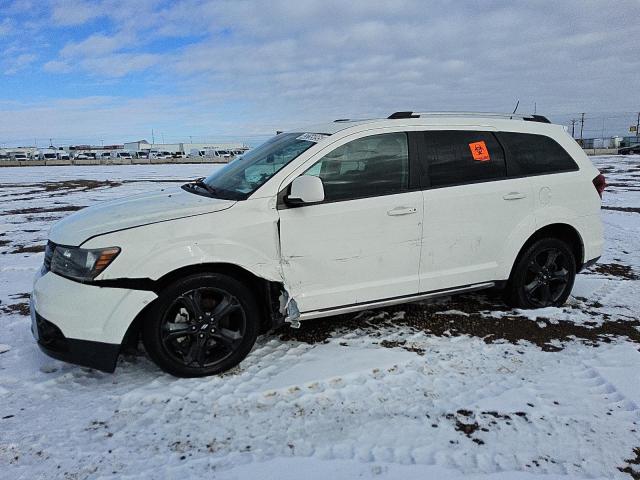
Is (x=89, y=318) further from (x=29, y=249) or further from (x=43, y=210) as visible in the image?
(x=43, y=210)

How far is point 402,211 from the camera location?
13.2 ft

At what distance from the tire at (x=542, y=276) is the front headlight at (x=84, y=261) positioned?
3.55 metres

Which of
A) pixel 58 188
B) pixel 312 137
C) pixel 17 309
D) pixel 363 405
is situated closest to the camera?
pixel 363 405

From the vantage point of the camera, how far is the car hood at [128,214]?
343 cm

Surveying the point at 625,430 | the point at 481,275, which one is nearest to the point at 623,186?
the point at 481,275

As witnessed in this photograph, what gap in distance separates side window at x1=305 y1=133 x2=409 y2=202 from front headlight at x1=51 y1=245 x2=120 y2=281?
1582mm

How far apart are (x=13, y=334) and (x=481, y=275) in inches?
167

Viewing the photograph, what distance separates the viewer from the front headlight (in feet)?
10.8

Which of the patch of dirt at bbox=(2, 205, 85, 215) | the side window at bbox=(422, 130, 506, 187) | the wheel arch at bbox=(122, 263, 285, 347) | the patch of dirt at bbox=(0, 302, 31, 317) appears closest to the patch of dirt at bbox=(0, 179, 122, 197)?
the patch of dirt at bbox=(2, 205, 85, 215)

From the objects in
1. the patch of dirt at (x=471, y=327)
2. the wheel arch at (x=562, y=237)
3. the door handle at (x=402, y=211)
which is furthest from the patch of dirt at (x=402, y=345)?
the wheel arch at (x=562, y=237)

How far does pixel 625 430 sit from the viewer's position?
2.90m

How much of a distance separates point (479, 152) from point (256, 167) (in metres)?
2.02

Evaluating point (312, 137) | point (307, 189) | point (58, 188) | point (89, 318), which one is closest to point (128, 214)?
point (89, 318)

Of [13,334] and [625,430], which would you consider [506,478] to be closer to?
[625,430]
